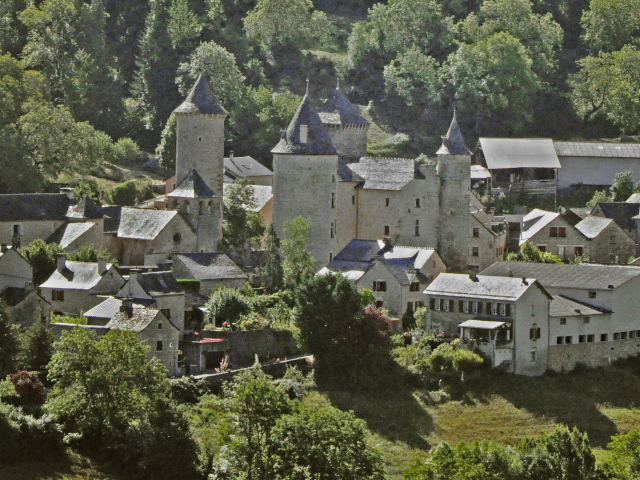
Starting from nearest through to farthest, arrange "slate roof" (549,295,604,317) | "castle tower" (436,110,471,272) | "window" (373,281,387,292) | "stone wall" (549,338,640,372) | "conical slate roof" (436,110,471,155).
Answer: "slate roof" (549,295,604,317) → "stone wall" (549,338,640,372) → "window" (373,281,387,292) → "castle tower" (436,110,471,272) → "conical slate roof" (436,110,471,155)

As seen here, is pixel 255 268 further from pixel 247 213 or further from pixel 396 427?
pixel 396 427

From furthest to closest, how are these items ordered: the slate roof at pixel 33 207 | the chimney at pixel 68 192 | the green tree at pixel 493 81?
the green tree at pixel 493 81 < the chimney at pixel 68 192 < the slate roof at pixel 33 207

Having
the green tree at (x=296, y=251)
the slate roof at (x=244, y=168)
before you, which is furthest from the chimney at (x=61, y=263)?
the slate roof at (x=244, y=168)

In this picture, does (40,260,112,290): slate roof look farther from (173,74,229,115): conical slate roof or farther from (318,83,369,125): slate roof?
(318,83,369,125): slate roof

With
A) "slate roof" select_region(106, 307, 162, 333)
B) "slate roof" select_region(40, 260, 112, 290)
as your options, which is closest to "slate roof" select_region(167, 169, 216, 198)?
"slate roof" select_region(40, 260, 112, 290)

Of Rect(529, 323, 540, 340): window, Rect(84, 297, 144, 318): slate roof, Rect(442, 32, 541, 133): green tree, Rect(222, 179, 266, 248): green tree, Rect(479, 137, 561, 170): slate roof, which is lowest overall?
Rect(529, 323, 540, 340): window

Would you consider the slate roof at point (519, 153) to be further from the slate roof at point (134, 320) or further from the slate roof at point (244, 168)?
the slate roof at point (134, 320)

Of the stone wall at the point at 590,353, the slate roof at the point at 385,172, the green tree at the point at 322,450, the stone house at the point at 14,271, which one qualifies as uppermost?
the slate roof at the point at 385,172

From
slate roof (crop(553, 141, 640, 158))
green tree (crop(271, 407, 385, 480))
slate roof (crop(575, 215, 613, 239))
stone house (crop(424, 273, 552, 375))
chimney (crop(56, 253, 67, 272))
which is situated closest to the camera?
green tree (crop(271, 407, 385, 480))
